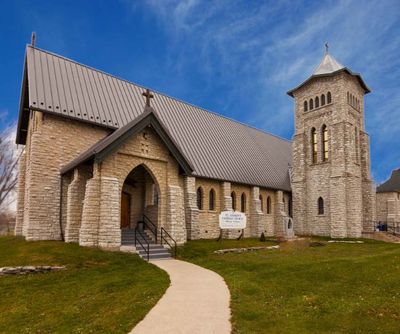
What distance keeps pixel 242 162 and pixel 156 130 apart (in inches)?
587

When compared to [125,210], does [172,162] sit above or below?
above

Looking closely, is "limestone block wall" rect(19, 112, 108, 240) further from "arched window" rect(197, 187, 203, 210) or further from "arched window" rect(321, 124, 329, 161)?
"arched window" rect(321, 124, 329, 161)

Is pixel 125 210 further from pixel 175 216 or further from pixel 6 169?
pixel 6 169

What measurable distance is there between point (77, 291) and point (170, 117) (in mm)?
20301

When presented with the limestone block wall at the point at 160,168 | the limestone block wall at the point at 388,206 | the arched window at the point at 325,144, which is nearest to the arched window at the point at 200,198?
the limestone block wall at the point at 160,168

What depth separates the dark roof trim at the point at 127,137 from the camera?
680 inches

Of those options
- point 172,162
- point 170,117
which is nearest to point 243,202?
point 170,117

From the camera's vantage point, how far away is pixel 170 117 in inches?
1176

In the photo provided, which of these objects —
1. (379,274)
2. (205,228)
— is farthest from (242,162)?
(379,274)

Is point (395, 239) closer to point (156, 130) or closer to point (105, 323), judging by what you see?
point (156, 130)

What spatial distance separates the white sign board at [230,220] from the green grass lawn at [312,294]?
24.5 ft

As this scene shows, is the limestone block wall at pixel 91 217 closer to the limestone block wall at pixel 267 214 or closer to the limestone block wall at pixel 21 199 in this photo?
the limestone block wall at pixel 21 199

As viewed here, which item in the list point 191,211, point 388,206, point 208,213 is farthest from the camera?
point 388,206

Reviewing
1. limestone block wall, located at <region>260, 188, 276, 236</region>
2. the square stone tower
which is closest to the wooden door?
limestone block wall, located at <region>260, 188, 276, 236</region>
